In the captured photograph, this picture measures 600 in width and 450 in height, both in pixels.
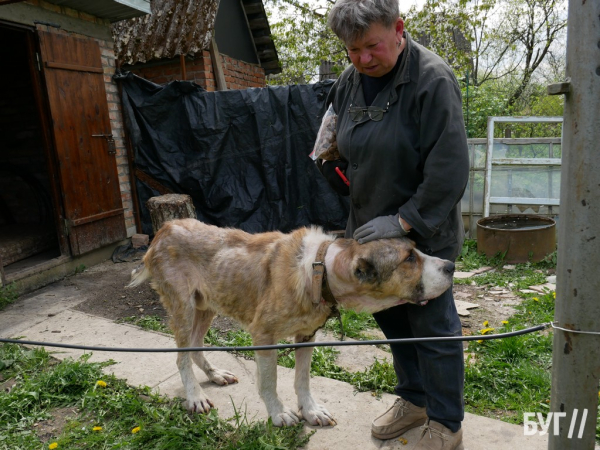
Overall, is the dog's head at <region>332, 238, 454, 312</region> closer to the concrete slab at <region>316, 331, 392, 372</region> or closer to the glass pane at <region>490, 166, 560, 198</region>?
the concrete slab at <region>316, 331, 392, 372</region>

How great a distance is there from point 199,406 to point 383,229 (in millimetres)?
1816

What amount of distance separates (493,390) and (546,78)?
17.6 m

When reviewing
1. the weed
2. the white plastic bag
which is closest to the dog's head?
the white plastic bag

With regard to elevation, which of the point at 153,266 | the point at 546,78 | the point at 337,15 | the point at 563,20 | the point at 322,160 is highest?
the point at 563,20

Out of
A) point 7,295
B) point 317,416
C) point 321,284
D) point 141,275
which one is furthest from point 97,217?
point 321,284

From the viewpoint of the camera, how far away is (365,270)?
2441 mm

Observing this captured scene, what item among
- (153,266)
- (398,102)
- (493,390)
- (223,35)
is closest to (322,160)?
(398,102)

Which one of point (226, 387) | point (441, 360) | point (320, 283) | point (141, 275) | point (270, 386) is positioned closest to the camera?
point (441, 360)

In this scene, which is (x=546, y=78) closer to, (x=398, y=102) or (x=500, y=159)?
(x=500, y=159)

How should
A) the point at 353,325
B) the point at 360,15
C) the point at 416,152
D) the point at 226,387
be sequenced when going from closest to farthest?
1. the point at 360,15
2. the point at 416,152
3. the point at 226,387
4. the point at 353,325

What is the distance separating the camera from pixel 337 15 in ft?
7.23

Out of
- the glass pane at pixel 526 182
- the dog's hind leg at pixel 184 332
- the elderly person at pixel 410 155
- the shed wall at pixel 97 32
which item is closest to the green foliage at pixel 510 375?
the elderly person at pixel 410 155

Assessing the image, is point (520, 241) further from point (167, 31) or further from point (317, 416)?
point (167, 31)

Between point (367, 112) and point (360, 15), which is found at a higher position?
point (360, 15)
